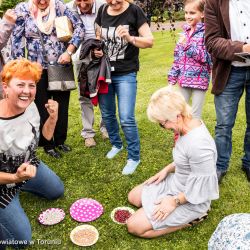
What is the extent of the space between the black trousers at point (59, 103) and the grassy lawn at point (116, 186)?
250mm

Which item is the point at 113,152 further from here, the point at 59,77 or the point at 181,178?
the point at 181,178

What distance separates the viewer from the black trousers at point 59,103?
4.95 m

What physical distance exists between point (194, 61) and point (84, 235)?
2.55m

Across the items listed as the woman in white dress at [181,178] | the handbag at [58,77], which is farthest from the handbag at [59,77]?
the woman in white dress at [181,178]

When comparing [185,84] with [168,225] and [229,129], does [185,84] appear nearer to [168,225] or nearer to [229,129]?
[229,129]

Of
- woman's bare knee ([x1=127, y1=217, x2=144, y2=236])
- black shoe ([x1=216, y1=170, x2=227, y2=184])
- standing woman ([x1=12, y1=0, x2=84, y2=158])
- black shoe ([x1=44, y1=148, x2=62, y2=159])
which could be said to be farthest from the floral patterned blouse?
black shoe ([x1=216, y1=170, x2=227, y2=184])

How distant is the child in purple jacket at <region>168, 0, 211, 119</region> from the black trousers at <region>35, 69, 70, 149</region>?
5.03 ft

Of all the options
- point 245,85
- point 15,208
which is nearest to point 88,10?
point 245,85

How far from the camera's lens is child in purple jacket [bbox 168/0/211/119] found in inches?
189

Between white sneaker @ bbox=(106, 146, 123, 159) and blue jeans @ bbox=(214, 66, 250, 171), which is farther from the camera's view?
white sneaker @ bbox=(106, 146, 123, 159)

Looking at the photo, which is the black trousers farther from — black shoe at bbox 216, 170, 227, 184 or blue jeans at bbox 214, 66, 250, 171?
black shoe at bbox 216, 170, 227, 184

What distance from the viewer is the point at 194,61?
193 inches

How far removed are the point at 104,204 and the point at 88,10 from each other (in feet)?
8.14

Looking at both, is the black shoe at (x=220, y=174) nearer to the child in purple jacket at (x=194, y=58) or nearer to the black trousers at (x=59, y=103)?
the child in purple jacket at (x=194, y=58)
